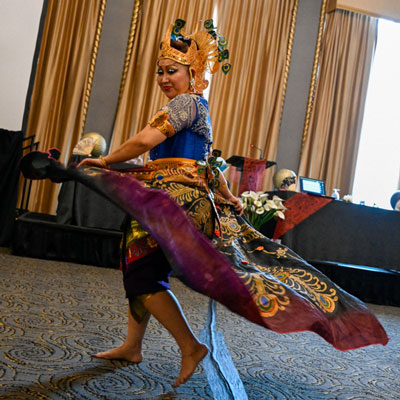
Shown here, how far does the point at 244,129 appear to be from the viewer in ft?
21.0

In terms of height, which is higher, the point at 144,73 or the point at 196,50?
the point at 144,73

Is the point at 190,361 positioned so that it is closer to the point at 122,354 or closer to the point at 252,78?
the point at 122,354

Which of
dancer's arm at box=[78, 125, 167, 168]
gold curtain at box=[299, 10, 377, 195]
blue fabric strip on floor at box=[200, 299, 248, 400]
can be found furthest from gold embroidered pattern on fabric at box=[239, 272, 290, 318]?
gold curtain at box=[299, 10, 377, 195]

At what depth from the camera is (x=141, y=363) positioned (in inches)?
69.2

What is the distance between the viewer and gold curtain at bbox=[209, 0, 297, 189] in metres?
6.32

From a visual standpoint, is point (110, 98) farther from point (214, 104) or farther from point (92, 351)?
point (92, 351)

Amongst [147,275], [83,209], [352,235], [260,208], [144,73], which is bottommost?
[147,275]

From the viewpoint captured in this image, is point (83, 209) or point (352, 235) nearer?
point (83, 209)

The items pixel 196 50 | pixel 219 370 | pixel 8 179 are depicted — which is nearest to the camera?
pixel 219 370

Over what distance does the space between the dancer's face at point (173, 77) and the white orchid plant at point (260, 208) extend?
94.1 inches

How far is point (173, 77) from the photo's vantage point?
1746mm

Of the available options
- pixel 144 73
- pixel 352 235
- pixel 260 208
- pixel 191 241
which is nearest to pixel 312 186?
pixel 352 235

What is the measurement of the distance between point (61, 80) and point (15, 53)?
1.15 meters

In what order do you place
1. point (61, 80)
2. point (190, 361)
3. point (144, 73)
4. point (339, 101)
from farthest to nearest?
point (339, 101) → point (144, 73) → point (61, 80) → point (190, 361)
